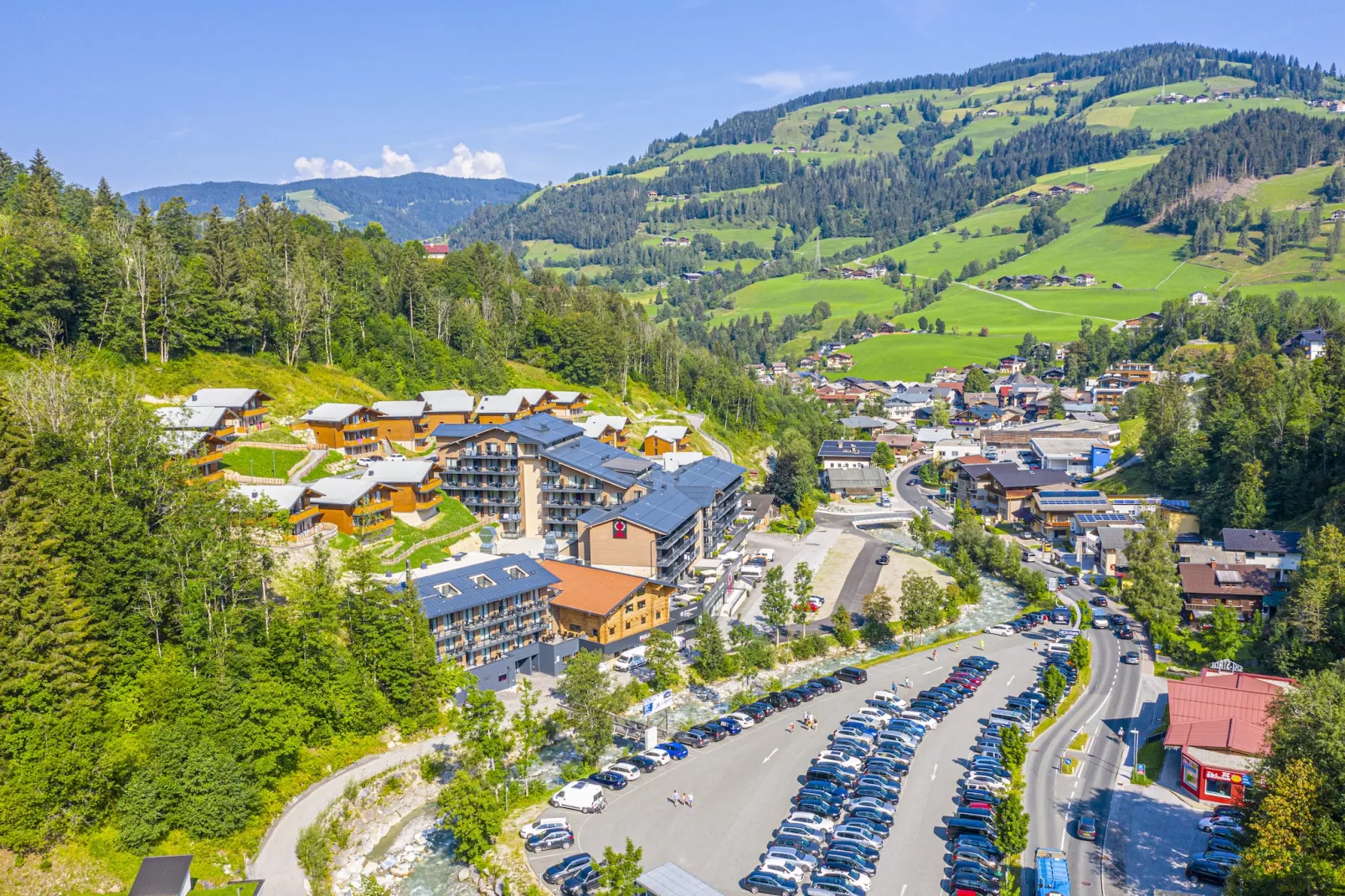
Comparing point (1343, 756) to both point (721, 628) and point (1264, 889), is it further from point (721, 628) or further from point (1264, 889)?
point (721, 628)

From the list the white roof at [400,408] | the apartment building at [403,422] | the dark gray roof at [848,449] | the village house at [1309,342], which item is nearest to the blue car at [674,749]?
the apartment building at [403,422]

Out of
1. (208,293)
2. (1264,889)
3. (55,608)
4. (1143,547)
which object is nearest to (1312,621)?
(1143,547)

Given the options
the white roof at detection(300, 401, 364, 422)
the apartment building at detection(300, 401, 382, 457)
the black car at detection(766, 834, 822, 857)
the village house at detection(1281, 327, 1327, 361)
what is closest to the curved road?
the black car at detection(766, 834, 822, 857)

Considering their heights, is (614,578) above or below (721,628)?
above

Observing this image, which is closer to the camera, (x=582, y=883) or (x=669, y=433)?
(x=582, y=883)

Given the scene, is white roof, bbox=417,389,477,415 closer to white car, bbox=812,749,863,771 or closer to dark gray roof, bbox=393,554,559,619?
dark gray roof, bbox=393,554,559,619

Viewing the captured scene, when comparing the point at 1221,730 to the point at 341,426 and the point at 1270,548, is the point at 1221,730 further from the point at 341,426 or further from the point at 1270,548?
the point at 341,426

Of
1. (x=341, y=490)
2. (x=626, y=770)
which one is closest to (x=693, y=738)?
(x=626, y=770)
